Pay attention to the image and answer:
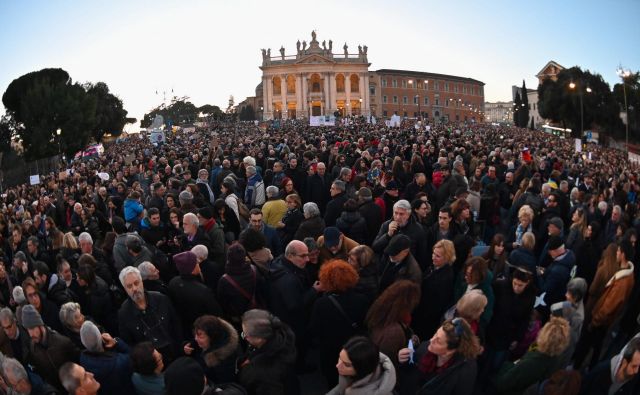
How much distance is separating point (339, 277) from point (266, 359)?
101 cm

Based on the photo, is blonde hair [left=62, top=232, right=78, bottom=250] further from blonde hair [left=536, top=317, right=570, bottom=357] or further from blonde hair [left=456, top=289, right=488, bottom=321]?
blonde hair [left=536, top=317, right=570, bottom=357]

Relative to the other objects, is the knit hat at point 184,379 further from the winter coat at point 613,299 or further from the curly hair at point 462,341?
the winter coat at point 613,299

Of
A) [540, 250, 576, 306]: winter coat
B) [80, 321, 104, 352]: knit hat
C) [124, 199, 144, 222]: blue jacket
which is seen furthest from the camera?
[124, 199, 144, 222]: blue jacket

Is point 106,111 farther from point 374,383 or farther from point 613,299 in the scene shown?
point 374,383

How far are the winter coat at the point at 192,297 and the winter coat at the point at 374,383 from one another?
179cm

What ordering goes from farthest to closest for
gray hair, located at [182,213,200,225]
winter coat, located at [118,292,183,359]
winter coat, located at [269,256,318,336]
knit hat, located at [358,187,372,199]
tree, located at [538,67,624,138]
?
tree, located at [538,67,624,138], knit hat, located at [358,187,372,199], gray hair, located at [182,213,200,225], winter coat, located at [269,256,318,336], winter coat, located at [118,292,183,359]

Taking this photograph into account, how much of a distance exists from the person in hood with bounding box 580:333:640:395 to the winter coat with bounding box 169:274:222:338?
10.1ft

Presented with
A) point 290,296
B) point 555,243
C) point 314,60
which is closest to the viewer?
point 290,296

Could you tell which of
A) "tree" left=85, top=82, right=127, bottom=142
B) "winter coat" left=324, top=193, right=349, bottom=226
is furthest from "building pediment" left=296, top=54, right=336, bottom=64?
"winter coat" left=324, top=193, right=349, bottom=226

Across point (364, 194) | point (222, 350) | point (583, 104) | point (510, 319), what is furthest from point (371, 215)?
point (583, 104)

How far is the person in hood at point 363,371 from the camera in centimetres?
344

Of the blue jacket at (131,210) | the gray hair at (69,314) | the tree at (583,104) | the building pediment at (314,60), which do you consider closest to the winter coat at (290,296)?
the gray hair at (69,314)

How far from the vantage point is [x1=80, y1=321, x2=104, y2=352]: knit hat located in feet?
13.3

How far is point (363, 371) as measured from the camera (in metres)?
3.46
